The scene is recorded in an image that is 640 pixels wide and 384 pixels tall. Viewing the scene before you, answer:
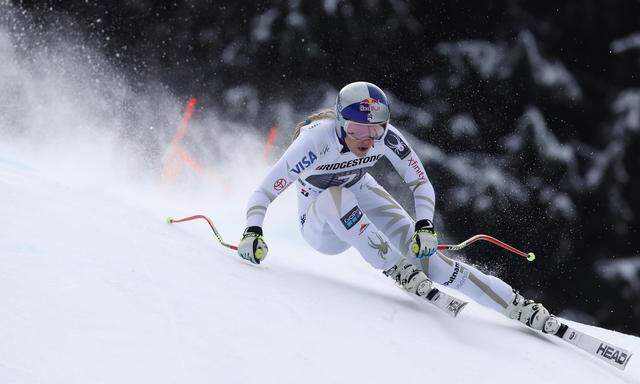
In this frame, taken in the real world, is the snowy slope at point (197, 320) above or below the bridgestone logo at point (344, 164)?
below

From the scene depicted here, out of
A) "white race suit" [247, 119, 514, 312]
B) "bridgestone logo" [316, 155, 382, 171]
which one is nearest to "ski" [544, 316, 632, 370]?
"white race suit" [247, 119, 514, 312]

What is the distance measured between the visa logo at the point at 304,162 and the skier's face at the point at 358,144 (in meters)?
0.20

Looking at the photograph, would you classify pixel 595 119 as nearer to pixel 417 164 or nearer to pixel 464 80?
pixel 464 80

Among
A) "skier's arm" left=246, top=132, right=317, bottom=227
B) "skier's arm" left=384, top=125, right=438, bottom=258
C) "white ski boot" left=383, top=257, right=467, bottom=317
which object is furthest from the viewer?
"skier's arm" left=384, top=125, right=438, bottom=258

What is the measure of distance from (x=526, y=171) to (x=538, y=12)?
Result: 2.76m

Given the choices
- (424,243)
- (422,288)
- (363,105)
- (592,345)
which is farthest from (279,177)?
(592,345)

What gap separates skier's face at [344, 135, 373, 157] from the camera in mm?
3869

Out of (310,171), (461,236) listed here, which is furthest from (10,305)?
(461,236)

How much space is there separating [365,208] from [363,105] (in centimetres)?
72

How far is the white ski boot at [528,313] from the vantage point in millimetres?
3736

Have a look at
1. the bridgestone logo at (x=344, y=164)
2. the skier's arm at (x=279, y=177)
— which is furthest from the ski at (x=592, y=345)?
the skier's arm at (x=279, y=177)

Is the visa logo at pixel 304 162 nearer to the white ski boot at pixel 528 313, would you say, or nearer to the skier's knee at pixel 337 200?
the skier's knee at pixel 337 200

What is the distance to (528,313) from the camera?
3.77m

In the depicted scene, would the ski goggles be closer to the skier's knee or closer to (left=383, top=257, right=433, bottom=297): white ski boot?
the skier's knee
